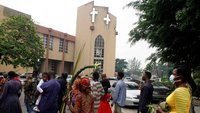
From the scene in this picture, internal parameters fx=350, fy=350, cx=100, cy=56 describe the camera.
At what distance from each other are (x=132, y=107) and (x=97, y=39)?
4891 centimetres

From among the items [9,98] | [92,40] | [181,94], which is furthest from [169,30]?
[92,40]

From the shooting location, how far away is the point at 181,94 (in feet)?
11.9

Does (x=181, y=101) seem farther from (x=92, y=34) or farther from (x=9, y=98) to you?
(x=92, y=34)

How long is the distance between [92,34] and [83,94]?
2413 inches

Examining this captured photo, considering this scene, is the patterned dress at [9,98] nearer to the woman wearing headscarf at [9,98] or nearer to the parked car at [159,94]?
the woman wearing headscarf at [9,98]

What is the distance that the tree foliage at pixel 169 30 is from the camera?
14113 millimetres

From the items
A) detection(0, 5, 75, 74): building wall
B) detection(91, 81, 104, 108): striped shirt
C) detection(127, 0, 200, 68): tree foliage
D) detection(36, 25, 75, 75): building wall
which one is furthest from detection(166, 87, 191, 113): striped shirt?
detection(36, 25, 75, 75): building wall

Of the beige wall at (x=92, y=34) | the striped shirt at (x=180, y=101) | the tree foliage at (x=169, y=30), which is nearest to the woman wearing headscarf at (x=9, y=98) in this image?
the striped shirt at (x=180, y=101)

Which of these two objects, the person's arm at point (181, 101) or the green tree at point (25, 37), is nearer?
the person's arm at point (181, 101)

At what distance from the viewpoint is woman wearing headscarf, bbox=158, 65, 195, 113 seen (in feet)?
11.9

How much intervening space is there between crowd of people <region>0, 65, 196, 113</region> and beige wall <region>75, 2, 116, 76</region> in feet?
180

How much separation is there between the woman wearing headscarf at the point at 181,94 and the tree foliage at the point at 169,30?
9078 millimetres

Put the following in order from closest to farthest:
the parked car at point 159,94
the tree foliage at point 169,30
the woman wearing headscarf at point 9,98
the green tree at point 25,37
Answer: the woman wearing headscarf at point 9,98 → the tree foliage at point 169,30 → the parked car at point 159,94 → the green tree at point 25,37

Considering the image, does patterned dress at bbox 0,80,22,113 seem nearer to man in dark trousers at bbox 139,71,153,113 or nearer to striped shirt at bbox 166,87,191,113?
man in dark trousers at bbox 139,71,153,113
